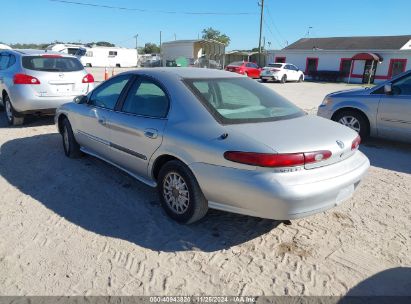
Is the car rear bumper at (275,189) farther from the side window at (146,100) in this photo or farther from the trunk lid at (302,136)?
the side window at (146,100)

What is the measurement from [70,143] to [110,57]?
44.8 meters

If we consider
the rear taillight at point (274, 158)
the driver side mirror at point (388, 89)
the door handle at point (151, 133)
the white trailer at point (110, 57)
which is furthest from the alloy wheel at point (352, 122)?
the white trailer at point (110, 57)

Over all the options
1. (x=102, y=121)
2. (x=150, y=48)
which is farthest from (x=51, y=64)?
(x=150, y=48)

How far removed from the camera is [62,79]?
7.52 meters

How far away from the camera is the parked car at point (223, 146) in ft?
9.68

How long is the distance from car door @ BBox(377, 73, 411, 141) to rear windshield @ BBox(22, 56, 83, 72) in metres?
6.36

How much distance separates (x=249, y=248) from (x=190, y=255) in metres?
0.56

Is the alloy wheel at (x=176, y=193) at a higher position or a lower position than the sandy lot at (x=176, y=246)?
higher

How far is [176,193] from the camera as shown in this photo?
3.63 meters

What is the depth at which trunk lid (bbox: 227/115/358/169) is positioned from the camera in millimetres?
3008

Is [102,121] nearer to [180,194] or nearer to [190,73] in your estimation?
[190,73]

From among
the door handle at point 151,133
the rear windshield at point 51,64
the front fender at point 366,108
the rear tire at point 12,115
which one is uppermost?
the rear windshield at point 51,64

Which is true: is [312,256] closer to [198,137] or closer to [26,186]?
[198,137]

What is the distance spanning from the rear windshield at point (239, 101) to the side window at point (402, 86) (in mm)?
3615
